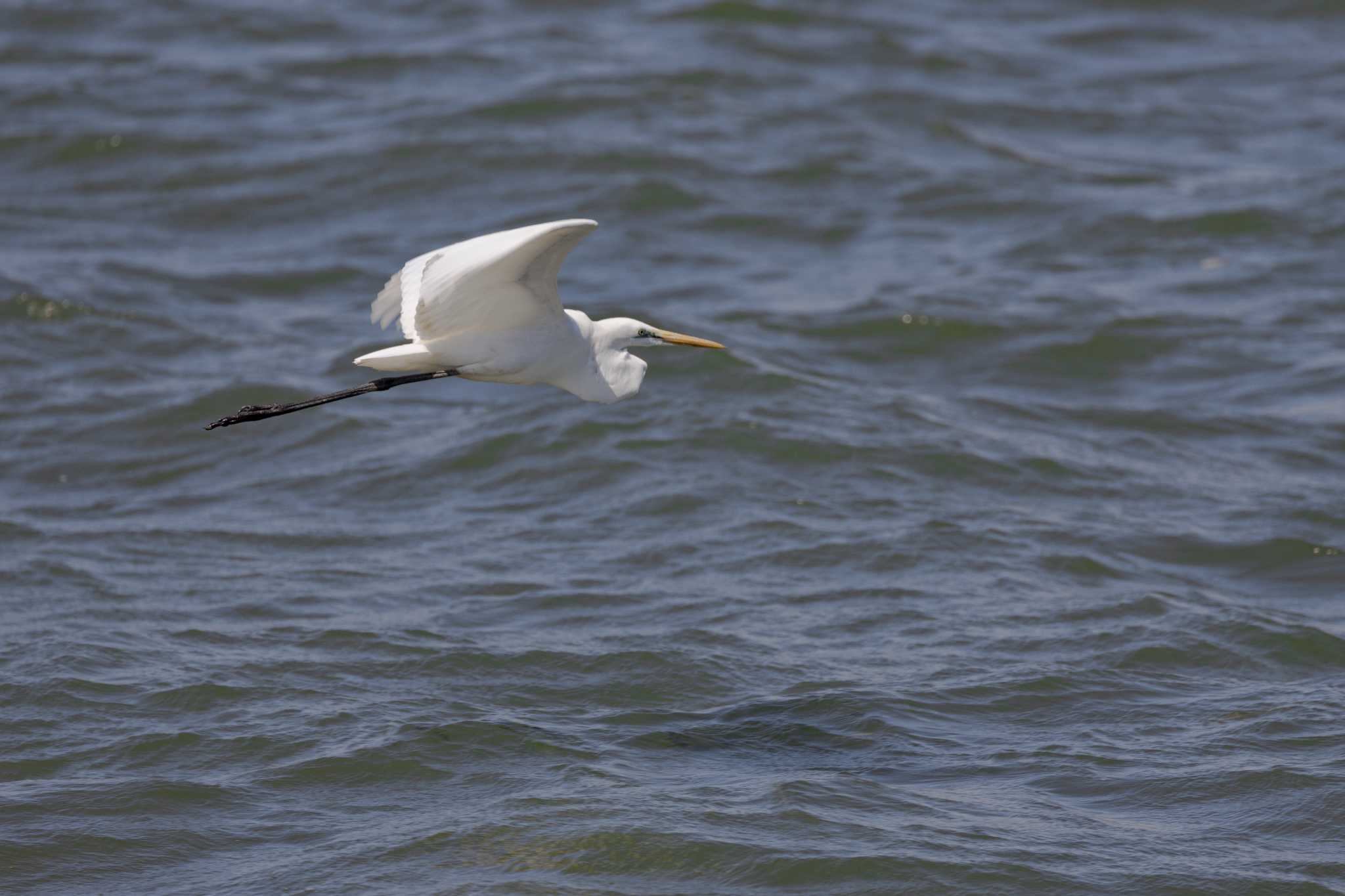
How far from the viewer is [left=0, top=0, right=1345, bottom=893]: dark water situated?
21.2 feet

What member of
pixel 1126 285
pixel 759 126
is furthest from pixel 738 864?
pixel 759 126

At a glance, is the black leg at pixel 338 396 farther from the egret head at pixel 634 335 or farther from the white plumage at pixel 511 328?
the egret head at pixel 634 335

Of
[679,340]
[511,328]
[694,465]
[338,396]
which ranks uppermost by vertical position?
[511,328]

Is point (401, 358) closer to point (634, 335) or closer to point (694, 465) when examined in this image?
point (634, 335)

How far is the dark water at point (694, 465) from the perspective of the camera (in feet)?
21.2

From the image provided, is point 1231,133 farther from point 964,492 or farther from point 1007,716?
point 1007,716

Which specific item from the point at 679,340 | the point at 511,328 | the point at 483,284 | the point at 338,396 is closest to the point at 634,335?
the point at 679,340

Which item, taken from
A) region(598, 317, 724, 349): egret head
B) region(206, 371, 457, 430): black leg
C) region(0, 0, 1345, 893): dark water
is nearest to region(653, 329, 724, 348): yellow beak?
region(598, 317, 724, 349): egret head

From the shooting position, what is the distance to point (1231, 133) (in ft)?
48.9

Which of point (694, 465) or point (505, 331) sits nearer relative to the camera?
point (505, 331)

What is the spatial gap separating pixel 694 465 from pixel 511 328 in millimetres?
3335

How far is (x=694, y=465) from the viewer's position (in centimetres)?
979

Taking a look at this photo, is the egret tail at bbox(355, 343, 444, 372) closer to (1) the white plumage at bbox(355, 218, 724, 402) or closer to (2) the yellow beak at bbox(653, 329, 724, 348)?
(1) the white plumage at bbox(355, 218, 724, 402)

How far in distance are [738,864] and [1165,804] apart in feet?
5.66
